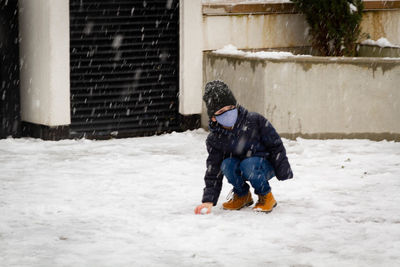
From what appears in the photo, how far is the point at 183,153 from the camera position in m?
9.89

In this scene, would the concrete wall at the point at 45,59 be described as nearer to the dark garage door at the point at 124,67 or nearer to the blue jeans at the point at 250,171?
the dark garage door at the point at 124,67

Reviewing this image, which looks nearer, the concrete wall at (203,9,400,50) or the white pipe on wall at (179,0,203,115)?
the white pipe on wall at (179,0,203,115)

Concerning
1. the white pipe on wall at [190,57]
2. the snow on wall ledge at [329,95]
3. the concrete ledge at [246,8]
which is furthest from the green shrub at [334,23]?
the white pipe on wall at [190,57]

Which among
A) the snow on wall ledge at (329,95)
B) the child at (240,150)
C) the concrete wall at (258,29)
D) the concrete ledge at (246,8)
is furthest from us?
the concrete wall at (258,29)

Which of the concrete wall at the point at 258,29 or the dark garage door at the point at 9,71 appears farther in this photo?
the concrete wall at the point at 258,29

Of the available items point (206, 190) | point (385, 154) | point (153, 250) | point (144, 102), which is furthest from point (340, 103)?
point (153, 250)

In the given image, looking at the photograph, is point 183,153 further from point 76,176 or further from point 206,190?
point 206,190

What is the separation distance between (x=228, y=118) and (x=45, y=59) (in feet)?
14.4

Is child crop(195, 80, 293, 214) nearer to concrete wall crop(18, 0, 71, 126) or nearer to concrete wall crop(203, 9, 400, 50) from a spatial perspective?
concrete wall crop(18, 0, 71, 126)

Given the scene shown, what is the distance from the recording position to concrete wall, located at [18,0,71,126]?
10.3 meters

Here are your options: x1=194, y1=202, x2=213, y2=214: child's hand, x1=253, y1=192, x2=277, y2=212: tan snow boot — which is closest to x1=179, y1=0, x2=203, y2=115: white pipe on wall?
x1=253, y1=192, x2=277, y2=212: tan snow boot

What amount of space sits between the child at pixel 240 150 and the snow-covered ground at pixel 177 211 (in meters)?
0.31

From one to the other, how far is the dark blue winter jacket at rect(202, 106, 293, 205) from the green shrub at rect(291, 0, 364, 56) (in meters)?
5.07

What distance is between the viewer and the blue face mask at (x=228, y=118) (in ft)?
21.9
